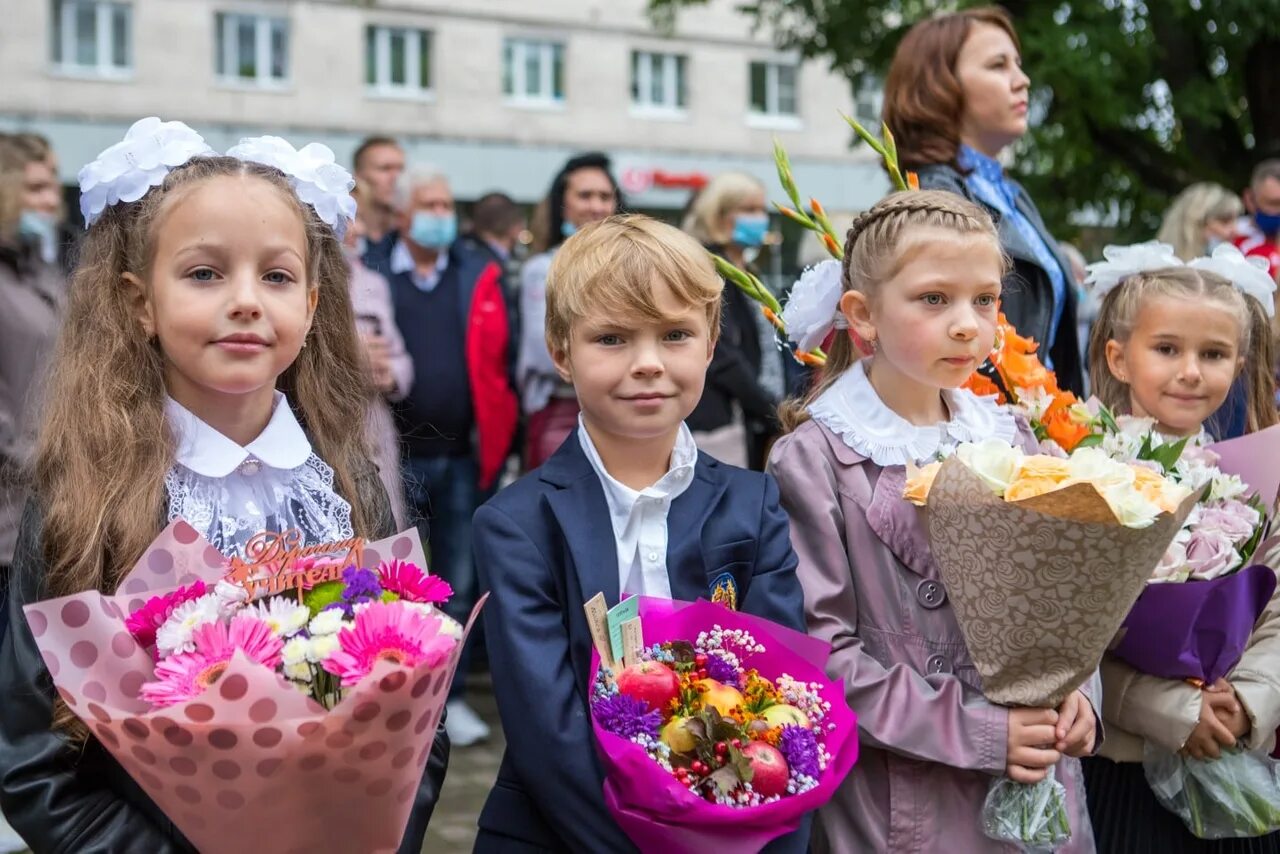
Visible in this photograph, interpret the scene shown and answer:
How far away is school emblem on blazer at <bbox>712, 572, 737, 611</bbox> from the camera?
7.94 feet

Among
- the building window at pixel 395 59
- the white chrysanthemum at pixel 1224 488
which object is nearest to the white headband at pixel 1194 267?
the white chrysanthemum at pixel 1224 488

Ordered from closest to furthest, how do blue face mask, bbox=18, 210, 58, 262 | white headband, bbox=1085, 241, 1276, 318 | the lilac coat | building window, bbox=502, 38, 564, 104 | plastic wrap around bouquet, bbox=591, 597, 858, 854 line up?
plastic wrap around bouquet, bbox=591, 597, 858, 854
the lilac coat
white headband, bbox=1085, 241, 1276, 318
blue face mask, bbox=18, 210, 58, 262
building window, bbox=502, 38, 564, 104

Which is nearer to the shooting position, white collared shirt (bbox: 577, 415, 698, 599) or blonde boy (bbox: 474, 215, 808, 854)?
blonde boy (bbox: 474, 215, 808, 854)

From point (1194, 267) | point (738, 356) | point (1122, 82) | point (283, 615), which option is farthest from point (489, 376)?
point (1122, 82)

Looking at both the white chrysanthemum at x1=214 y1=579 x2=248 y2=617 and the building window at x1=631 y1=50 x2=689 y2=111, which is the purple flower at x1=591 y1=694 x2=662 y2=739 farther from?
the building window at x1=631 y1=50 x2=689 y2=111

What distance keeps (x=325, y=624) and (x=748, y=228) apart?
482 centimetres

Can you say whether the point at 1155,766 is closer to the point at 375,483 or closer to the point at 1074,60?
the point at 375,483

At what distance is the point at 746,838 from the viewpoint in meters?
2.10

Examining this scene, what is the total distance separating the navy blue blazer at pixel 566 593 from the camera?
227 cm

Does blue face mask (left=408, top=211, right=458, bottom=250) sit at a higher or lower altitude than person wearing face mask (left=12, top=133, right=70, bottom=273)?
lower

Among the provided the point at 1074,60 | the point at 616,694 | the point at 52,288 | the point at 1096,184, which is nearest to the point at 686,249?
the point at 616,694

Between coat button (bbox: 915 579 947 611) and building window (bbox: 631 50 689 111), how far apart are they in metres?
27.7

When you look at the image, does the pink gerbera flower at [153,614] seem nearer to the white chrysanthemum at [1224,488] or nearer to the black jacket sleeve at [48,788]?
A: the black jacket sleeve at [48,788]

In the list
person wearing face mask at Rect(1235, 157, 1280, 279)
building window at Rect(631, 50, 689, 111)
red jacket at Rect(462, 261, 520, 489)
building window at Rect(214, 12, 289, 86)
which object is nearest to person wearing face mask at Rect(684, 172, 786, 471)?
red jacket at Rect(462, 261, 520, 489)
